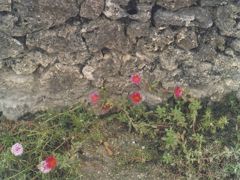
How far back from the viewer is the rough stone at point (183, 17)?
12.3ft

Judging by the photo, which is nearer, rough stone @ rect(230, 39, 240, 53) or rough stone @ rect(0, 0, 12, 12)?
rough stone @ rect(0, 0, 12, 12)

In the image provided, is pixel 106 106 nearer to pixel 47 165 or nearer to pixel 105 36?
pixel 105 36

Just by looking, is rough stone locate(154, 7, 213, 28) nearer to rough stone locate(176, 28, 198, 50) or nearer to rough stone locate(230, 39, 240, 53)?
rough stone locate(176, 28, 198, 50)

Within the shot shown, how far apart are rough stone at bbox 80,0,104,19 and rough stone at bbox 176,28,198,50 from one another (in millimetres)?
599

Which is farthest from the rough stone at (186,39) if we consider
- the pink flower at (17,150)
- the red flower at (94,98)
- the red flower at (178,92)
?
the pink flower at (17,150)

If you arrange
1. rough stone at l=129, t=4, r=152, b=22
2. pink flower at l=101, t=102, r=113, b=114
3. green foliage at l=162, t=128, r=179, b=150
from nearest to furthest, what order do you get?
rough stone at l=129, t=4, r=152, b=22 → green foliage at l=162, t=128, r=179, b=150 → pink flower at l=101, t=102, r=113, b=114

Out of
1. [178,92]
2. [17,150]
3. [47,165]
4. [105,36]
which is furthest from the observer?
[178,92]

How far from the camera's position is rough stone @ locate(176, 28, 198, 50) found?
12.5 ft

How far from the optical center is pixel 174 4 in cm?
370

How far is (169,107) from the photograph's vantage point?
411 cm

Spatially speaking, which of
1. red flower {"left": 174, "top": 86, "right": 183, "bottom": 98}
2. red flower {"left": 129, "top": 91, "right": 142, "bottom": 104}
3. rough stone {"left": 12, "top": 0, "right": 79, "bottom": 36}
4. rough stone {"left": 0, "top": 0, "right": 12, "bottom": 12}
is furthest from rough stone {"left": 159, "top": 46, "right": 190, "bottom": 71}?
rough stone {"left": 0, "top": 0, "right": 12, "bottom": 12}

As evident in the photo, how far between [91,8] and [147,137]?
106 centimetres

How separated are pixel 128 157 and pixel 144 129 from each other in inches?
9.4

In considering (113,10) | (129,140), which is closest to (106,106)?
(129,140)
